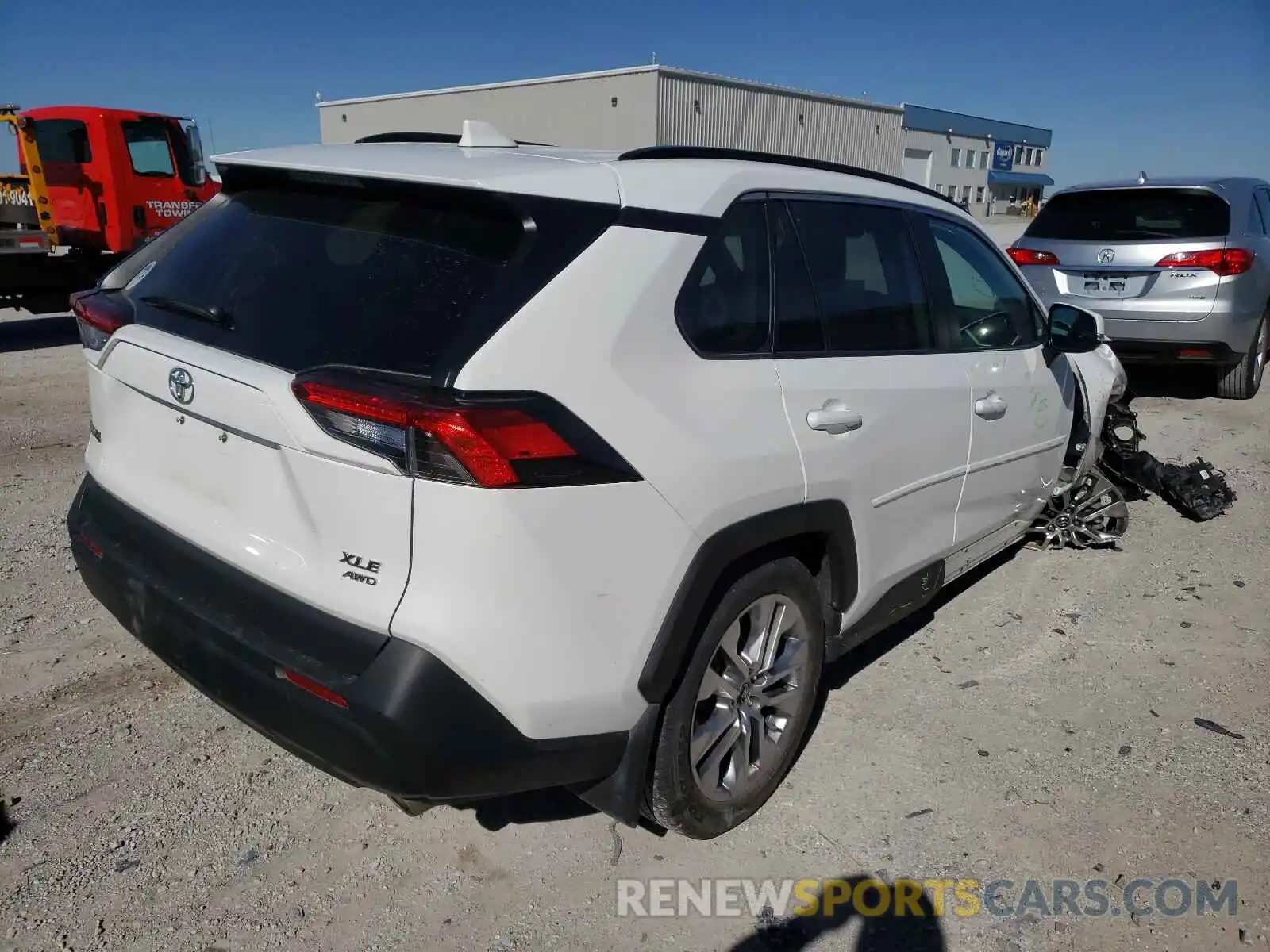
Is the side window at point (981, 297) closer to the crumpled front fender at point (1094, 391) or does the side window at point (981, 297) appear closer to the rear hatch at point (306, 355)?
the crumpled front fender at point (1094, 391)

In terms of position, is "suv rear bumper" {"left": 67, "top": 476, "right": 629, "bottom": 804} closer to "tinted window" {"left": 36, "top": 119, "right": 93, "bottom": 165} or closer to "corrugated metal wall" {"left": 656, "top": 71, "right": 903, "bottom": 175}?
"tinted window" {"left": 36, "top": 119, "right": 93, "bottom": 165}

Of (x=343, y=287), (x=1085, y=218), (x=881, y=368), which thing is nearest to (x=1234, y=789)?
(x=881, y=368)

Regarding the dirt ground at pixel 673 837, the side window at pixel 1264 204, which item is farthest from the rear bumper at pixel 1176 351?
the dirt ground at pixel 673 837

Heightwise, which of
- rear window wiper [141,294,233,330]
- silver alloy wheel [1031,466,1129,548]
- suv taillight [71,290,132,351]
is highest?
rear window wiper [141,294,233,330]

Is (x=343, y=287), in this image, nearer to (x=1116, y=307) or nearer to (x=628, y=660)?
(x=628, y=660)

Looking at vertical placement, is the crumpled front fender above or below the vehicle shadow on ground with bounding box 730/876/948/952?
above

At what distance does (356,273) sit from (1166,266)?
696cm

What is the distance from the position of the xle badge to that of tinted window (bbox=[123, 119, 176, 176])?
36.5 ft

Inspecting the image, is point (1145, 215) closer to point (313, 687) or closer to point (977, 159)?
point (313, 687)

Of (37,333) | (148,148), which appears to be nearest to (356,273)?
(148,148)

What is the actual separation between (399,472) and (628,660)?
0.67 m

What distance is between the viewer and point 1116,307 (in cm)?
729

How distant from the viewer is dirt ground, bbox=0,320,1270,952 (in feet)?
7.66

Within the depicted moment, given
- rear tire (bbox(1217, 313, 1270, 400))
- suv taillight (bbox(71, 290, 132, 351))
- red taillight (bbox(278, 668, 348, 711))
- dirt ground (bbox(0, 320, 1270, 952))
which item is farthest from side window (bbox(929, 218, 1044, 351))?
rear tire (bbox(1217, 313, 1270, 400))
